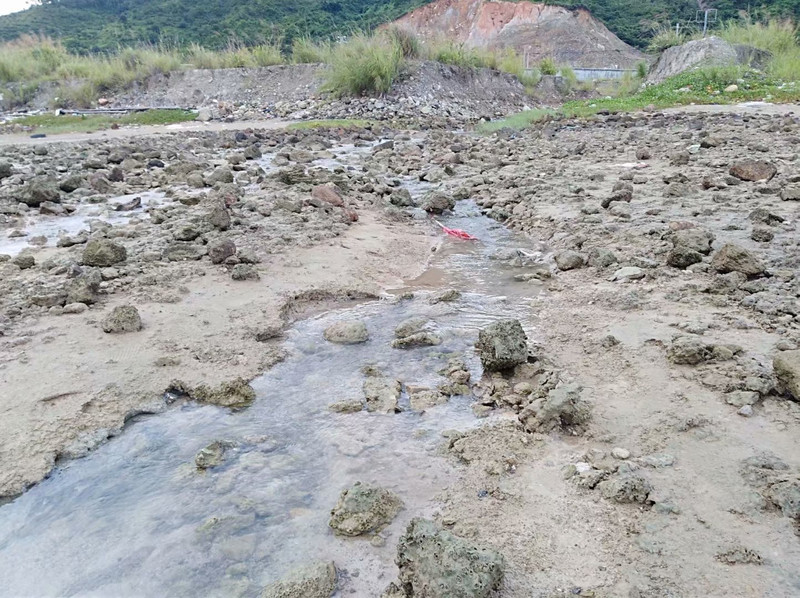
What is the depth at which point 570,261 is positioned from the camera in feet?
16.8

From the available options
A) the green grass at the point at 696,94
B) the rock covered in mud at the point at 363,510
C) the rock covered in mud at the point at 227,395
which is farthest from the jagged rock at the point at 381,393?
the green grass at the point at 696,94

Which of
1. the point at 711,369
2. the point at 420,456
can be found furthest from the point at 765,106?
the point at 420,456

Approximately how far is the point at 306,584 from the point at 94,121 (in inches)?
778

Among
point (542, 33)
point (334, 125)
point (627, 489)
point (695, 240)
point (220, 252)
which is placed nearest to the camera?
point (627, 489)

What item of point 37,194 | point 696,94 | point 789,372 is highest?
point 37,194

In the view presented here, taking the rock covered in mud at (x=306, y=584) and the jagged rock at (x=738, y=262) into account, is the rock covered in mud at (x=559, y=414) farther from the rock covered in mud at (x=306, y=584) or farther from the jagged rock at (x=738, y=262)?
the jagged rock at (x=738, y=262)

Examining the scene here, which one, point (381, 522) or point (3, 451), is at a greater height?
point (3, 451)

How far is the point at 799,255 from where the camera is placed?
4.37 meters

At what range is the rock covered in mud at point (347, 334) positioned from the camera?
3.98 meters

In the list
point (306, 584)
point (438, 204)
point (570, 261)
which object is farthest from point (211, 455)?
point (438, 204)

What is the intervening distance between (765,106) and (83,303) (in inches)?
632

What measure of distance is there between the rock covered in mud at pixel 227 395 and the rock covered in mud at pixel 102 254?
2.05 meters

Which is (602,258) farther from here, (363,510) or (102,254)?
(102,254)

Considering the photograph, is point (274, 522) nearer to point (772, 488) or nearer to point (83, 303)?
point (772, 488)
